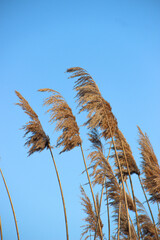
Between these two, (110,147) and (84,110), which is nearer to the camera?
(84,110)

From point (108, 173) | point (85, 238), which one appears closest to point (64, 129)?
point (108, 173)

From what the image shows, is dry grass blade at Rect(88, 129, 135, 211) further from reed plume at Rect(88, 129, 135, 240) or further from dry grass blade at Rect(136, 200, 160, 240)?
dry grass blade at Rect(136, 200, 160, 240)

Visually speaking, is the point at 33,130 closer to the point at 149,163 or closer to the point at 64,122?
the point at 64,122

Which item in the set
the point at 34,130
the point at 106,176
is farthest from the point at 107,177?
the point at 34,130

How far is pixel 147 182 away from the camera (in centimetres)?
486

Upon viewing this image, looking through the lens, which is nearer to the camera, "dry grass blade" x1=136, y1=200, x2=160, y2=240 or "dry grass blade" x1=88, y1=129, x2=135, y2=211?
"dry grass blade" x1=88, y1=129, x2=135, y2=211

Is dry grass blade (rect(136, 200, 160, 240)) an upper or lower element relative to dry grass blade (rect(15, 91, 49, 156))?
lower

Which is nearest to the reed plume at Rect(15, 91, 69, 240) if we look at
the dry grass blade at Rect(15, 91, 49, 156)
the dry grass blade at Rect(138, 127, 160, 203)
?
the dry grass blade at Rect(15, 91, 49, 156)

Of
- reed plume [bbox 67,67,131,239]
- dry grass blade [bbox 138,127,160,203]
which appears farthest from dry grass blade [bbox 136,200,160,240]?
reed plume [bbox 67,67,131,239]

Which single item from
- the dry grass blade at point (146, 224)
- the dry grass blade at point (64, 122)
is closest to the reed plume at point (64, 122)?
the dry grass blade at point (64, 122)

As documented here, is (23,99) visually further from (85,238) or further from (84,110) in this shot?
(85,238)

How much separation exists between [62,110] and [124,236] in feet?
12.9

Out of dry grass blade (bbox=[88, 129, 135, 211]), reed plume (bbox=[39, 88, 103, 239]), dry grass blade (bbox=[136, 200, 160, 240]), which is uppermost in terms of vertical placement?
reed plume (bbox=[39, 88, 103, 239])

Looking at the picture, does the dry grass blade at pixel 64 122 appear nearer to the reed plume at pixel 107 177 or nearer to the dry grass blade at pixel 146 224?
the reed plume at pixel 107 177
